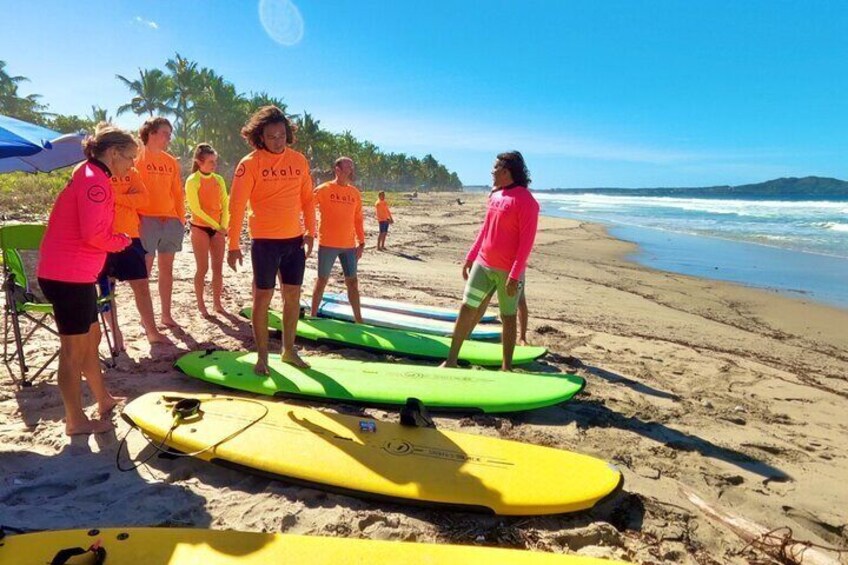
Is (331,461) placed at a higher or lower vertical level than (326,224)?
lower

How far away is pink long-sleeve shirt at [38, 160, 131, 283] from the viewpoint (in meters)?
2.94

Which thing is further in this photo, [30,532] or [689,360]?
[689,360]

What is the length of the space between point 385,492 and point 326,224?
3.43m

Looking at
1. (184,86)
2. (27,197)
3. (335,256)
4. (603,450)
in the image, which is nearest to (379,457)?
(603,450)

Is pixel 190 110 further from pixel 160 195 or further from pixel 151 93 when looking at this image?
pixel 160 195

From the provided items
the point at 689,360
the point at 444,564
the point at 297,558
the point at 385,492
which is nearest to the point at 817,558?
the point at 444,564

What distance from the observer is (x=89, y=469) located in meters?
2.87

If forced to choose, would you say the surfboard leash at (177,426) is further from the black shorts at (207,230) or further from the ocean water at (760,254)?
the ocean water at (760,254)

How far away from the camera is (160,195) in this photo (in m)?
4.84

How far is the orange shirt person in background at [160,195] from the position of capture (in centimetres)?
469

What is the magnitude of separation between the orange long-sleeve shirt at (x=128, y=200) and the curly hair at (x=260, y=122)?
130 centimetres

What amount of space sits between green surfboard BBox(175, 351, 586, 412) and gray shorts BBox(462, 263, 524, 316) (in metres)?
0.62

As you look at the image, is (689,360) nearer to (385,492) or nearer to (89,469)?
(385,492)

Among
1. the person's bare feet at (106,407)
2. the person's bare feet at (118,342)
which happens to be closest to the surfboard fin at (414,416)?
the person's bare feet at (106,407)
